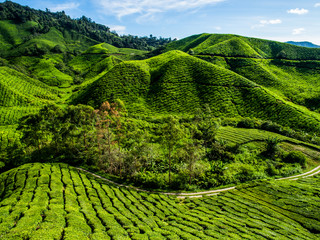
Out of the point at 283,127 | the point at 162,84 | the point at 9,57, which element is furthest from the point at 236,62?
the point at 9,57

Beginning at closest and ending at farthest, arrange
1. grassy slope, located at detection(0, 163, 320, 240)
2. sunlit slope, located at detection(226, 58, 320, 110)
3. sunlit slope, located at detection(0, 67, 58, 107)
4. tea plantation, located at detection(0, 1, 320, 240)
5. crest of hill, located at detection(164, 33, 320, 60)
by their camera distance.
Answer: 1. grassy slope, located at detection(0, 163, 320, 240)
2. tea plantation, located at detection(0, 1, 320, 240)
3. sunlit slope, located at detection(226, 58, 320, 110)
4. sunlit slope, located at detection(0, 67, 58, 107)
5. crest of hill, located at detection(164, 33, 320, 60)

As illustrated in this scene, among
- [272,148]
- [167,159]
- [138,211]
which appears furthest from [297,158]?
[138,211]

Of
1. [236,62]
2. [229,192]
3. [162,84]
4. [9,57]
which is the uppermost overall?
[9,57]

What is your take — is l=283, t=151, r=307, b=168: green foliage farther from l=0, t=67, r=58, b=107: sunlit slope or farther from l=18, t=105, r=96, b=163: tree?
l=0, t=67, r=58, b=107: sunlit slope

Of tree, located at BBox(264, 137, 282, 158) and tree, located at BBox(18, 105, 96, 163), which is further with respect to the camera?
tree, located at BBox(264, 137, 282, 158)

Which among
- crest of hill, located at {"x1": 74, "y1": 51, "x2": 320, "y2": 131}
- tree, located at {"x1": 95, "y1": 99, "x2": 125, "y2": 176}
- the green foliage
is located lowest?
the green foliage

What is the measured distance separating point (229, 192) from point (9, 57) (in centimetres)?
25421

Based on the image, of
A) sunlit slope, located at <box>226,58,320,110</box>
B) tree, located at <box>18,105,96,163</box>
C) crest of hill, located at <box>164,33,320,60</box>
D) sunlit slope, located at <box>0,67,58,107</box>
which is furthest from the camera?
crest of hill, located at <box>164,33,320,60</box>

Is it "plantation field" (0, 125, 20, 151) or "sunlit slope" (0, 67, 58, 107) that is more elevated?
"sunlit slope" (0, 67, 58, 107)

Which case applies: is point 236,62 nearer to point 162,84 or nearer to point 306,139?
point 162,84

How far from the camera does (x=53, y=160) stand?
52.1 m

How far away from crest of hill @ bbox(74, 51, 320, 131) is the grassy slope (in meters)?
51.7

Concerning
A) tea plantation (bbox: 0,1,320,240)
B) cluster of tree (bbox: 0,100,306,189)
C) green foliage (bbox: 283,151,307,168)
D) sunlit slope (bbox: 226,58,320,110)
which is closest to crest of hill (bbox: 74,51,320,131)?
tea plantation (bbox: 0,1,320,240)

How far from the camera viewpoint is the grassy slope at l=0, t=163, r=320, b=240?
1991 cm
